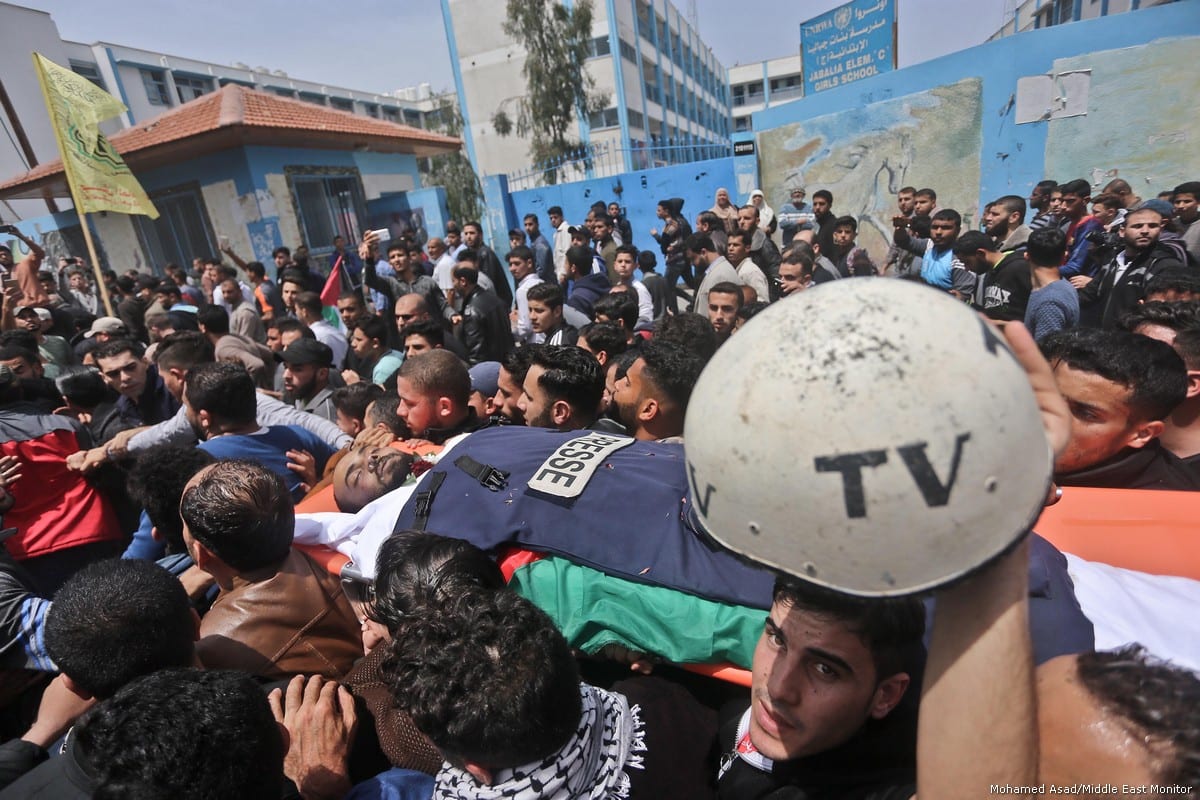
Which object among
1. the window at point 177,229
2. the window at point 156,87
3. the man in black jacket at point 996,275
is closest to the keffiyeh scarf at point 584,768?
the man in black jacket at point 996,275

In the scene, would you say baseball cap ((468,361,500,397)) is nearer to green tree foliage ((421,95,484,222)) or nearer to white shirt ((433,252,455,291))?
white shirt ((433,252,455,291))

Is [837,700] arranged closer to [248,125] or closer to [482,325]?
[482,325]

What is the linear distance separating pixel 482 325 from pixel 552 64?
24033 mm

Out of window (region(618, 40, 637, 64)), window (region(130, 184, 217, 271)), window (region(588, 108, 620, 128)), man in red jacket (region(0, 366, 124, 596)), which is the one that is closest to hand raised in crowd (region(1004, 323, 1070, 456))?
man in red jacket (region(0, 366, 124, 596))

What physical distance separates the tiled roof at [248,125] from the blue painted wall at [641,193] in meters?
4.03

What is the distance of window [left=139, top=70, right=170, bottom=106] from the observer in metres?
32.8

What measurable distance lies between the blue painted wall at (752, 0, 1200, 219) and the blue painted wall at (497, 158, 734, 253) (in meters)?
4.10

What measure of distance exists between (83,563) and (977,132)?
11420 millimetres

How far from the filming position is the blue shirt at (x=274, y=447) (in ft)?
9.81

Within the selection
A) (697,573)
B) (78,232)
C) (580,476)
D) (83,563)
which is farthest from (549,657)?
(78,232)

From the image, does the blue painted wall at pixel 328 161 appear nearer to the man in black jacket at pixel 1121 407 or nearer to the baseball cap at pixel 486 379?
the baseball cap at pixel 486 379

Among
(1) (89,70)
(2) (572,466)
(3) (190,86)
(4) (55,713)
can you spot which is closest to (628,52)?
(3) (190,86)

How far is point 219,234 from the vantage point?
14430mm

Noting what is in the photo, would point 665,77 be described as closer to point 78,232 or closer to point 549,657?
point 78,232
